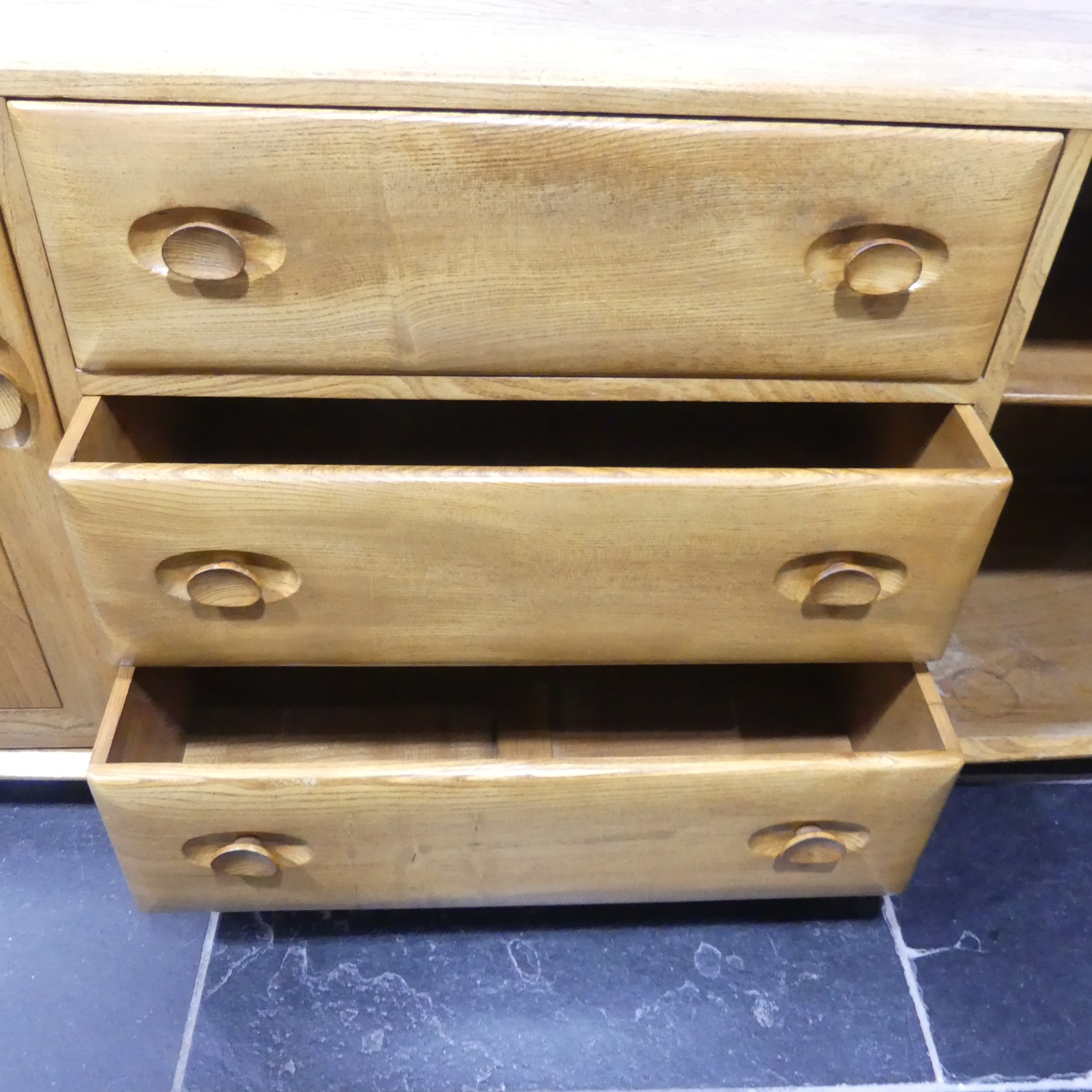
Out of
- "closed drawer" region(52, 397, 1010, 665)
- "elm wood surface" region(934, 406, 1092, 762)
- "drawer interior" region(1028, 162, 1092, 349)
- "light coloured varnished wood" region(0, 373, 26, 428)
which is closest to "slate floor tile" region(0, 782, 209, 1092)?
"closed drawer" region(52, 397, 1010, 665)

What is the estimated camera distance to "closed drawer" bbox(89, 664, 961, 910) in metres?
0.62

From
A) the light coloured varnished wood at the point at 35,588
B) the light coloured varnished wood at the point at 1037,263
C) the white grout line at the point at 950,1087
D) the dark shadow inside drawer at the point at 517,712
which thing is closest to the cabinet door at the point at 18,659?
the light coloured varnished wood at the point at 35,588

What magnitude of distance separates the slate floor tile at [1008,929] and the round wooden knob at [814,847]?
21 cm

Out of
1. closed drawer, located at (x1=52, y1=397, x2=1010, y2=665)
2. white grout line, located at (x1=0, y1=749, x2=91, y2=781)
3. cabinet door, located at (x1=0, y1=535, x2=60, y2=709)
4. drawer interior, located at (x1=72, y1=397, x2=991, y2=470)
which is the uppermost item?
drawer interior, located at (x1=72, y1=397, x2=991, y2=470)

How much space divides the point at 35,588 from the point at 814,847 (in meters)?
0.58

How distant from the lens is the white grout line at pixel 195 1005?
28.5 inches

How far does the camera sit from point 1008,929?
32.8 inches

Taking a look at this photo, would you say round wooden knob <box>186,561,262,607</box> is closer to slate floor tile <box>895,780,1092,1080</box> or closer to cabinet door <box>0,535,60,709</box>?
cabinet door <box>0,535,60,709</box>

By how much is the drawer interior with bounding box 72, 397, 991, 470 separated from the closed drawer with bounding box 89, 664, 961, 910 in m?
0.18

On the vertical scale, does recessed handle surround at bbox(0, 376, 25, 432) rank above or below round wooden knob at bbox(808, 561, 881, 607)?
above

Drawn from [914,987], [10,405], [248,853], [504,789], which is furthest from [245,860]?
[914,987]

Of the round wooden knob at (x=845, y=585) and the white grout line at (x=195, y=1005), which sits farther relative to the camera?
the white grout line at (x=195, y=1005)

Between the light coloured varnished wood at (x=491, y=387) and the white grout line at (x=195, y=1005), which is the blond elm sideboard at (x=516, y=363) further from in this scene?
the white grout line at (x=195, y=1005)

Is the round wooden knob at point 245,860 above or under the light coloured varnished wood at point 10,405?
under
